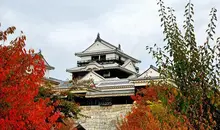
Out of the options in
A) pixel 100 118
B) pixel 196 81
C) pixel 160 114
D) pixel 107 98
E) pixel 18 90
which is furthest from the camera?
pixel 100 118

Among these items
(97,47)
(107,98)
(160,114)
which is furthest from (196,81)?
(97,47)

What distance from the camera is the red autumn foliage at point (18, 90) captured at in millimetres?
10023

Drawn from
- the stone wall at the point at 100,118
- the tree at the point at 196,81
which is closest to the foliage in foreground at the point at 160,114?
the tree at the point at 196,81

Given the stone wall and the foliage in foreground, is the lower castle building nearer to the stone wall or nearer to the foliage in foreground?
the stone wall

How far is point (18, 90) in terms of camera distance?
1028cm

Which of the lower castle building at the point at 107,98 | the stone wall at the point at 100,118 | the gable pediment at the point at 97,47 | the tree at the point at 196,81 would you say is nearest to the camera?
the tree at the point at 196,81

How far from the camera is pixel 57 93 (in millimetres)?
14398

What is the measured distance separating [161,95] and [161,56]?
2.03 ft

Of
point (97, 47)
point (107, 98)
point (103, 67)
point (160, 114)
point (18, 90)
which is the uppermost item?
point (97, 47)

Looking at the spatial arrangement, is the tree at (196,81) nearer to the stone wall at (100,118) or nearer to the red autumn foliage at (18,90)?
the red autumn foliage at (18,90)

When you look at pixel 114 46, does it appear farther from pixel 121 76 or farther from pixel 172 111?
pixel 172 111

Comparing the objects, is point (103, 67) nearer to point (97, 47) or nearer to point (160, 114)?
point (97, 47)

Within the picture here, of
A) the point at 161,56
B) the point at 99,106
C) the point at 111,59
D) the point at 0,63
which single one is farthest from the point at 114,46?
the point at 161,56

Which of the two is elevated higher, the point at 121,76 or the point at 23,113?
the point at 121,76
